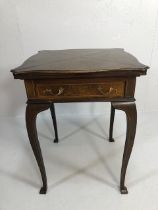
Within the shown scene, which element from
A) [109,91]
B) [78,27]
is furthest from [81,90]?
[78,27]

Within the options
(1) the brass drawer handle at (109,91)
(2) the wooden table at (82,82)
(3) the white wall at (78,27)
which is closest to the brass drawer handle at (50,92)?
(2) the wooden table at (82,82)

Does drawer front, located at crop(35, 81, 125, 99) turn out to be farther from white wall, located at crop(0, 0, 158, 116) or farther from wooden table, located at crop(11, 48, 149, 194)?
white wall, located at crop(0, 0, 158, 116)

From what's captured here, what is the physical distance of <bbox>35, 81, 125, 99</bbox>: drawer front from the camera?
0.86 m

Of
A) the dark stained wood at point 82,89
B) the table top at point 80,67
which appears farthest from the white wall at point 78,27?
the dark stained wood at point 82,89

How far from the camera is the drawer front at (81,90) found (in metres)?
0.86

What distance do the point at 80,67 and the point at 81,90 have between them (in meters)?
0.10

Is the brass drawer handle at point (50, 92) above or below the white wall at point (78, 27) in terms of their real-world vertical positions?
below

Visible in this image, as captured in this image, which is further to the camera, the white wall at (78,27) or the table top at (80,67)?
the white wall at (78,27)

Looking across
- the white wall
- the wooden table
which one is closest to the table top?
the wooden table

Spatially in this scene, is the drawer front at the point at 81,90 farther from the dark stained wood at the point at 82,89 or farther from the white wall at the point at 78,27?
the white wall at the point at 78,27

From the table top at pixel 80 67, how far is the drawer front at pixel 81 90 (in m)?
0.06

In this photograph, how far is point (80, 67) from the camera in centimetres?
83

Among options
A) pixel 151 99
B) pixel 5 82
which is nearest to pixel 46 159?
pixel 5 82

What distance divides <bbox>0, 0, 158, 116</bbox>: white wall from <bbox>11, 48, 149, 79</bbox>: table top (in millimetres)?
556
